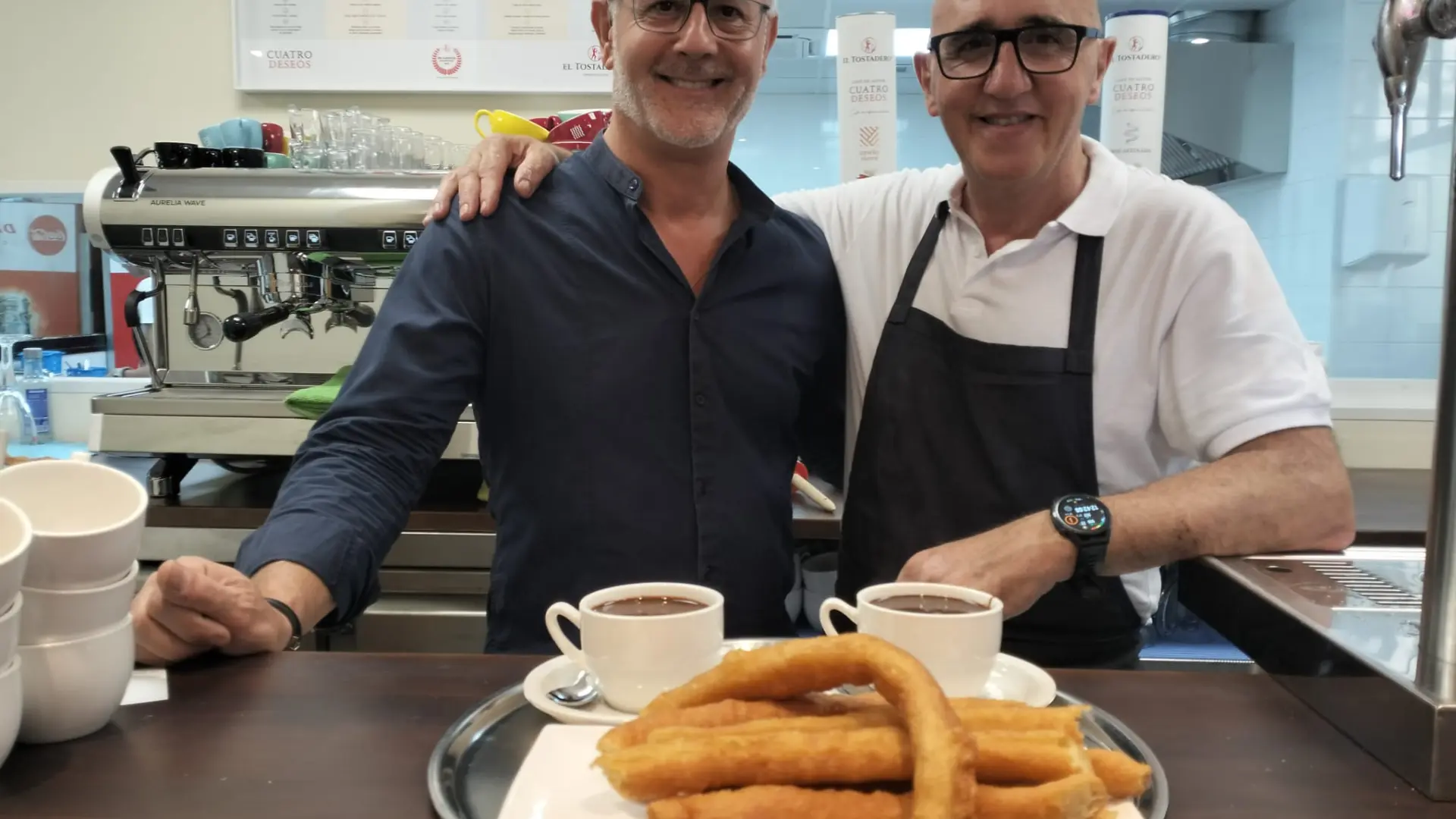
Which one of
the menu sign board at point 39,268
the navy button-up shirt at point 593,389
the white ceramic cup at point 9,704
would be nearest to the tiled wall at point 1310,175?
the navy button-up shirt at point 593,389

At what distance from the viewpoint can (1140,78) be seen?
2275mm

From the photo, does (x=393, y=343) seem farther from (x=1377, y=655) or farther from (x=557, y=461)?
(x=1377, y=655)

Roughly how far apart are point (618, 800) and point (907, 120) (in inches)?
152

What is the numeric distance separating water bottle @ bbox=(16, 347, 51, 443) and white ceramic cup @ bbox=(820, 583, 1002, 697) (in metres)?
3.61

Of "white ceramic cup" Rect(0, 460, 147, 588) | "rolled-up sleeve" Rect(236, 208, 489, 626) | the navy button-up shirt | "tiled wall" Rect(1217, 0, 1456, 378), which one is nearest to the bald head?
the navy button-up shirt

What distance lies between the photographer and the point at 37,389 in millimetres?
3516

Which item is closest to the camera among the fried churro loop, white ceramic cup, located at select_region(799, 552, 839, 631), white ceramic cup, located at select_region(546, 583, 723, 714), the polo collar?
the fried churro loop

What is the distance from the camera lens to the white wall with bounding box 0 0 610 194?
129 inches

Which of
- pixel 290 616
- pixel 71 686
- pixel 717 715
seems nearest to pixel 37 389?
pixel 290 616

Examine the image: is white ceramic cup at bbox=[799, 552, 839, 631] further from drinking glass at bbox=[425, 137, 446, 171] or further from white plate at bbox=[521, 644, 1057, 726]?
drinking glass at bbox=[425, 137, 446, 171]

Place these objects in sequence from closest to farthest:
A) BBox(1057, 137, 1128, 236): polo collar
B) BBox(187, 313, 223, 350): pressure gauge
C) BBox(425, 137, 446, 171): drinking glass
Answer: BBox(1057, 137, 1128, 236): polo collar → BBox(187, 313, 223, 350): pressure gauge → BBox(425, 137, 446, 171): drinking glass

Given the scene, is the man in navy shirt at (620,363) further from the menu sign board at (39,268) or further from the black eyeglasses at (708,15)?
the menu sign board at (39,268)

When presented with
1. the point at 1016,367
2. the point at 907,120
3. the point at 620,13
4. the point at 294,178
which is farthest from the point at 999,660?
the point at 907,120

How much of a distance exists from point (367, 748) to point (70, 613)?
0.85 feet
